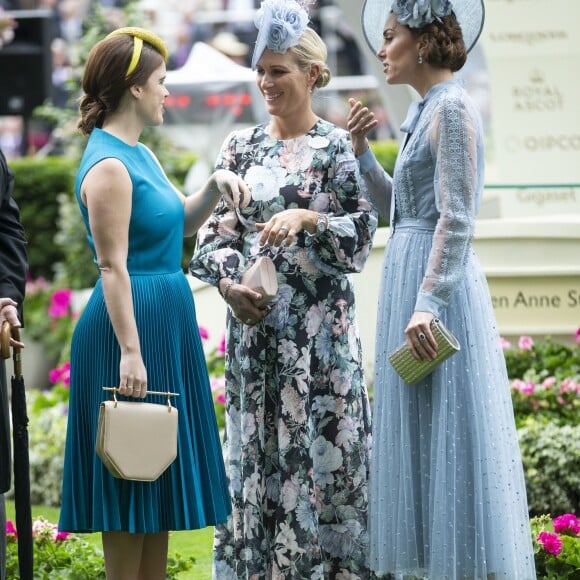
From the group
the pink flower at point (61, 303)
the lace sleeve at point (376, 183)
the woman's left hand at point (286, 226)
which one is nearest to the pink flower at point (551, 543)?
the lace sleeve at point (376, 183)

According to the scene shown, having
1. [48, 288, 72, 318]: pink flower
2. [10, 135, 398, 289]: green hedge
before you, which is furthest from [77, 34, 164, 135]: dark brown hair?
[10, 135, 398, 289]: green hedge

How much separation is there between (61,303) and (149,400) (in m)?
6.87

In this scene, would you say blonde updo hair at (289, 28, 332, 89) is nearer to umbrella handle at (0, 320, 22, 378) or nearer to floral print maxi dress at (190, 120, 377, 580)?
floral print maxi dress at (190, 120, 377, 580)

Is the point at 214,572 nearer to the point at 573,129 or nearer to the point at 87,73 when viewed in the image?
the point at 87,73

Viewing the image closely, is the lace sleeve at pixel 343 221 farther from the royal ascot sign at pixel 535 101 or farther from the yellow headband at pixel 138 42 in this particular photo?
the royal ascot sign at pixel 535 101

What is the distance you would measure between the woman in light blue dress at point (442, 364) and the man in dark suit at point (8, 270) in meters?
1.15

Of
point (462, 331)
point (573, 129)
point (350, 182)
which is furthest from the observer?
point (573, 129)

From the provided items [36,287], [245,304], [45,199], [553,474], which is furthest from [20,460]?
[45,199]

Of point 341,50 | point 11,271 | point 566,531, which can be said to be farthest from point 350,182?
point 341,50

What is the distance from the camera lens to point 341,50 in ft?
58.1

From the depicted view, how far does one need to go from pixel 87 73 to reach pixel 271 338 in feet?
3.55

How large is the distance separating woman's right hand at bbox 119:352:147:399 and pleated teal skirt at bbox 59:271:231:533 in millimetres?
81

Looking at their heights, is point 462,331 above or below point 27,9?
below

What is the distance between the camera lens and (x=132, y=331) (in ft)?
12.5
